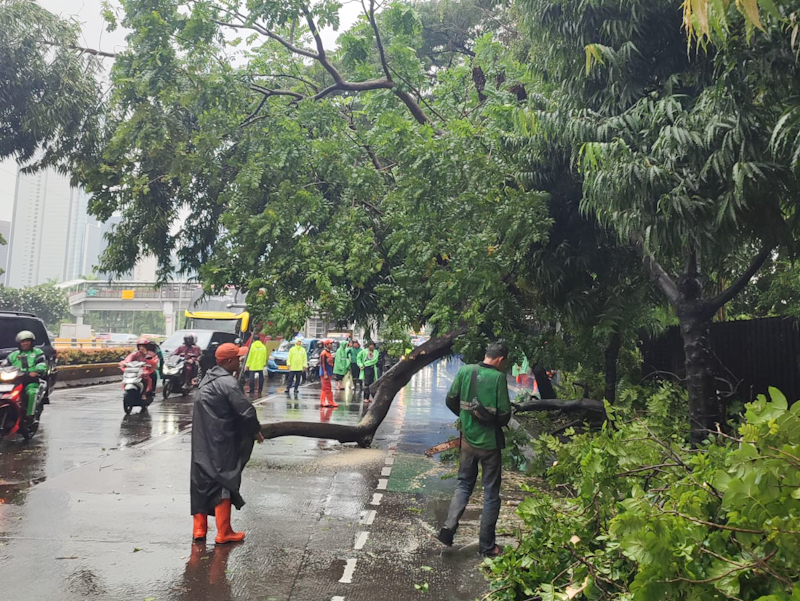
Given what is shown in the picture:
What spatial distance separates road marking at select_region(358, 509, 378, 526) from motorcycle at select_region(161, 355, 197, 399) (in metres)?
13.4

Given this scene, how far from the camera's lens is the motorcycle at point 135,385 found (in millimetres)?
14211

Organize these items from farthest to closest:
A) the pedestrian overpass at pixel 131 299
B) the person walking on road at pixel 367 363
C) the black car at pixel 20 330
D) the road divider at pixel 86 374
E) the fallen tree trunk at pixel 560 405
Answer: the pedestrian overpass at pixel 131 299 < the road divider at pixel 86 374 < the person walking on road at pixel 367 363 < the black car at pixel 20 330 < the fallen tree trunk at pixel 560 405

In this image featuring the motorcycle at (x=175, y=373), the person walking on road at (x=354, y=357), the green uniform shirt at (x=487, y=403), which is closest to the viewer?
the green uniform shirt at (x=487, y=403)

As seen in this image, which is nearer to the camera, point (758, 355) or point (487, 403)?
point (487, 403)

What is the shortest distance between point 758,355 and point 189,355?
15.3 m

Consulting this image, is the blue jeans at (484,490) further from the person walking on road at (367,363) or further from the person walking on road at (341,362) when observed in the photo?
the person walking on road at (341,362)

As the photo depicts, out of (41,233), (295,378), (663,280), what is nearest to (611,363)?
(663,280)

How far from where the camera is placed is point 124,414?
14570 millimetres

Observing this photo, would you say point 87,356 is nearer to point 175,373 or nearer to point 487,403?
point 175,373

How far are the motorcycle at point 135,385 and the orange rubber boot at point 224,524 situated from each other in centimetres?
929

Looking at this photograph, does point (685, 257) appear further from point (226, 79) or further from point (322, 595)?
point (226, 79)

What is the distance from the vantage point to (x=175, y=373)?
62.9 feet

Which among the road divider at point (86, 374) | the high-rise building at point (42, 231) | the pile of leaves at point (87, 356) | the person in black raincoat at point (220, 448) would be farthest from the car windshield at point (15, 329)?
the high-rise building at point (42, 231)

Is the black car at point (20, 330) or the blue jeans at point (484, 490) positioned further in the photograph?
the black car at point (20, 330)
